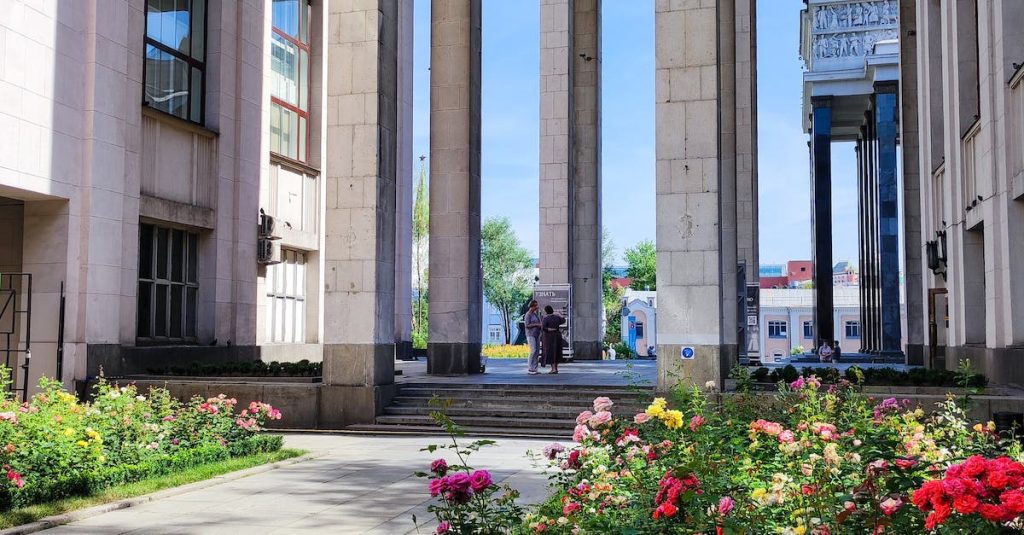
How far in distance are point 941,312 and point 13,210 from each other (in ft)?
77.2

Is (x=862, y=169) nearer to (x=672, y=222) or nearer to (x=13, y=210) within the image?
(x=672, y=222)

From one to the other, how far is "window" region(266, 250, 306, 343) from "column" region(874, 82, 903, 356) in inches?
1136

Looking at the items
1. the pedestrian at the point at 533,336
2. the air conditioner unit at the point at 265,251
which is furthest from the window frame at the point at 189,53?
the pedestrian at the point at 533,336

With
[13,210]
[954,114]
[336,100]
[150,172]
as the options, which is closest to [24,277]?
[13,210]

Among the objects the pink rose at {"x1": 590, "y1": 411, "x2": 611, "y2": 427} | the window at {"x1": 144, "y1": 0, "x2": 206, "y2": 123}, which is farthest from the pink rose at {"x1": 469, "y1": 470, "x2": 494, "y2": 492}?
the window at {"x1": 144, "y1": 0, "x2": 206, "y2": 123}

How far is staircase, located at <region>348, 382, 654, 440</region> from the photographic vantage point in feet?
54.2

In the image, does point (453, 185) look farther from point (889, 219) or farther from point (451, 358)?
point (889, 219)

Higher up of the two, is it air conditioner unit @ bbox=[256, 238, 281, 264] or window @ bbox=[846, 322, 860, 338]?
air conditioner unit @ bbox=[256, 238, 281, 264]

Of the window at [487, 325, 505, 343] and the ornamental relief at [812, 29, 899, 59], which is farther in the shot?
the window at [487, 325, 505, 343]

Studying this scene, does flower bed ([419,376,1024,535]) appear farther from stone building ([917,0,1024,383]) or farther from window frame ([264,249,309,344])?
window frame ([264,249,309,344])

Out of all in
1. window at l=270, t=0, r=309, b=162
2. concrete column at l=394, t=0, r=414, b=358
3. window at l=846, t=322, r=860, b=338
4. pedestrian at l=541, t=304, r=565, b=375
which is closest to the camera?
pedestrian at l=541, t=304, r=565, b=375

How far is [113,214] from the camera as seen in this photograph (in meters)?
18.8

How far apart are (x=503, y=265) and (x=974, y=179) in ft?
228

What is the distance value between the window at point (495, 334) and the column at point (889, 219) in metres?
65.9
